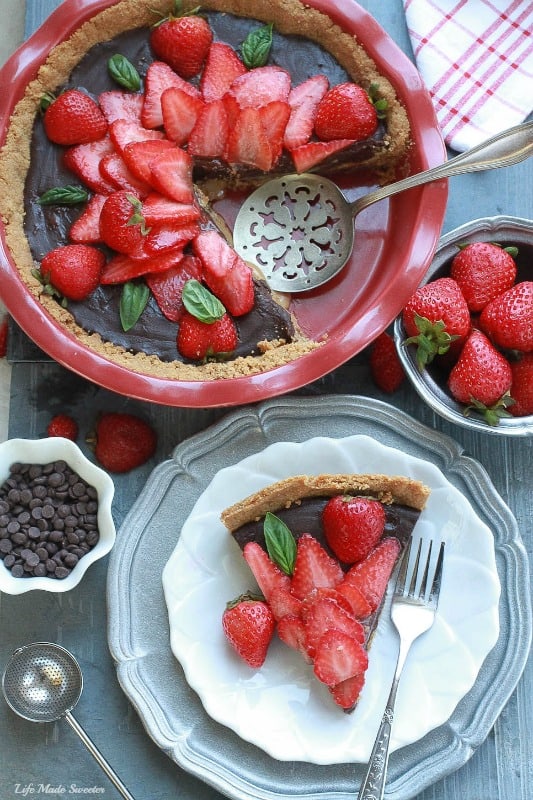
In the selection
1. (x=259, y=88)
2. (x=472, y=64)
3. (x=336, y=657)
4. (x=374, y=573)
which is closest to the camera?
(x=336, y=657)

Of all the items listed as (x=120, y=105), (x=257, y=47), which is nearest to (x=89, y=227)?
(x=120, y=105)

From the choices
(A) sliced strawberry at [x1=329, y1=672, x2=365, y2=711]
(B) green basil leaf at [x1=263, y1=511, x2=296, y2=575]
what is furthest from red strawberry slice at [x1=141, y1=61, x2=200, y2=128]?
(A) sliced strawberry at [x1=329, y1=672, x2=365, y2=711]

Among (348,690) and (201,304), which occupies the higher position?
(201,304)

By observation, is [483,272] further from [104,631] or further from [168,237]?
[104,631]

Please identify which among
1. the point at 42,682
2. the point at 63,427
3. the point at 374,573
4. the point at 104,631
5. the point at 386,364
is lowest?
the point at 42,682

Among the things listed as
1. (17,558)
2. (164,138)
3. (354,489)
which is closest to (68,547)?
(17,558)

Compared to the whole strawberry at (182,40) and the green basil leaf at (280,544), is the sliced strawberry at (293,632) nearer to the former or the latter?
the green basil leaf at (280,544)

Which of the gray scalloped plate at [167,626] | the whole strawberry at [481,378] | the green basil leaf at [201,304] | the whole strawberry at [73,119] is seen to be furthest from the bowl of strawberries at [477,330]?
the whole strawberry at [73,119]
